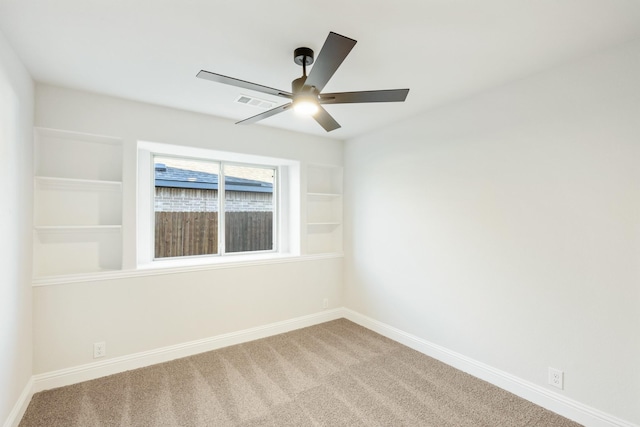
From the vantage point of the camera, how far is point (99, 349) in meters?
2.71

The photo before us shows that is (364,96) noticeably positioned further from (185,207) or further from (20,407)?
(20,407)

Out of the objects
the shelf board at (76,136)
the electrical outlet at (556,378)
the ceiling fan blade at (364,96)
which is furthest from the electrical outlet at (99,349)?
the electrical outlet at (556,378)

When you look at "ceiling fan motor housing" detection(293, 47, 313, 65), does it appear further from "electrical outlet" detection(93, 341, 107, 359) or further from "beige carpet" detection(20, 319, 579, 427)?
"electrical outlet" detection(93, 341, 107, 359)

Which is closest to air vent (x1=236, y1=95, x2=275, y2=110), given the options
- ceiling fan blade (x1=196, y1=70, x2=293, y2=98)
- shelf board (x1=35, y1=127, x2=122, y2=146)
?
ceiling fan blade (x1=196, y1=70, x2=293, y2=98)

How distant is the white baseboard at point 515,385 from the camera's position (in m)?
2.04

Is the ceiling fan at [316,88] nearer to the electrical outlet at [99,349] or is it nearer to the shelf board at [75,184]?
the shelf board at [75,184]

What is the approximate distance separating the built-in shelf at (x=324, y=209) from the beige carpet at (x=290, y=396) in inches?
61.3

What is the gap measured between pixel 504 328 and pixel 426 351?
2.87 feet

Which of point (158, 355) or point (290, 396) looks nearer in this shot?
point (290, 396)

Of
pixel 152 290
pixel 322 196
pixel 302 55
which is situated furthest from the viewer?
pixel 322 196

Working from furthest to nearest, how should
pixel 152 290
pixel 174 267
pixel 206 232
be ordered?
pixel 206 232
pixel 174 267
pixel 152 290

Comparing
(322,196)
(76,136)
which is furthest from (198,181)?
(322,196)

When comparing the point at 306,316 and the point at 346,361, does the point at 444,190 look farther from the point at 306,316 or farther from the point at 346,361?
the point at 306,316

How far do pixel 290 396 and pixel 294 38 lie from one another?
8.47 ft
